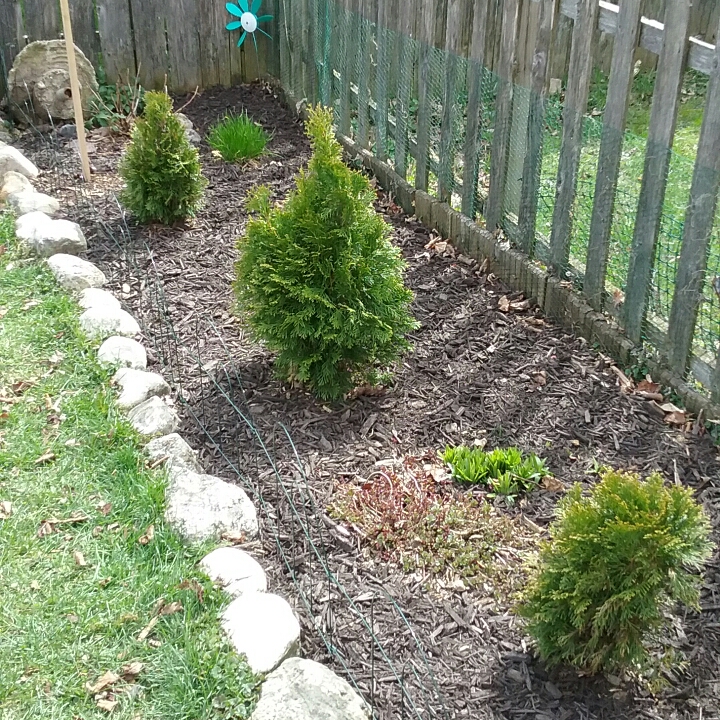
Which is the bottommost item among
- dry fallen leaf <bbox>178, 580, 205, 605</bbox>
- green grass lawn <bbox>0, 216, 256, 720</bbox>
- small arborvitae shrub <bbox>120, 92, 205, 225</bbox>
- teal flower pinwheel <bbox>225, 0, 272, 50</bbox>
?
green grass lawn <bbox>0, 216, 256, 720</bbox>

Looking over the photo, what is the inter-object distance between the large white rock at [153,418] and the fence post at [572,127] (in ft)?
7.04

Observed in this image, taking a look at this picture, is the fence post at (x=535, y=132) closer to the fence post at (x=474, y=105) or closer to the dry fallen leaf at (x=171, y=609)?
the fence post at (x=474, y=105)

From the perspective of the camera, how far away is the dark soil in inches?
106

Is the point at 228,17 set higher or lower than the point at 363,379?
higher

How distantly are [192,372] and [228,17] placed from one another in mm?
5254

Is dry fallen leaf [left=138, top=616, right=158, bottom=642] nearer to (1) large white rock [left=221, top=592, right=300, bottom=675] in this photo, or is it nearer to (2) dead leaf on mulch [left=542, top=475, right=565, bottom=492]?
(1) large white rock [left=221, top=592, right=300, bottom=675]

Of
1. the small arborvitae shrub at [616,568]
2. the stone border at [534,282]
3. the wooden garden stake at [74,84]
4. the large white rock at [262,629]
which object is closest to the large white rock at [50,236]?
the wooden garden stake at [74,84]

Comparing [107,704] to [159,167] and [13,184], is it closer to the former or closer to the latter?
[159,167]

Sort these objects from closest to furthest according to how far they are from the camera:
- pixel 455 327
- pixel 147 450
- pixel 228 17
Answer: pixel 147 450 → pixel 455 327 → pixel 228 17

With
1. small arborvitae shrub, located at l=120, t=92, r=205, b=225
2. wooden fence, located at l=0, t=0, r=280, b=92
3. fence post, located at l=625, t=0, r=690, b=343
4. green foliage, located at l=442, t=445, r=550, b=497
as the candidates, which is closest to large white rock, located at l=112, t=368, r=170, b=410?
green foliage, located at l=442, t=445, r=550, b=497

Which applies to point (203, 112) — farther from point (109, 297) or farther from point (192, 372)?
point (192, 372)

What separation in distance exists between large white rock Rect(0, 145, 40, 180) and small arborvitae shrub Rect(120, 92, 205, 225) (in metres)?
1.27

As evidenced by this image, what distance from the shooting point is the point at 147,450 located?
372 centimetres

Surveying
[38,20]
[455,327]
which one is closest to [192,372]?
[455,327]
